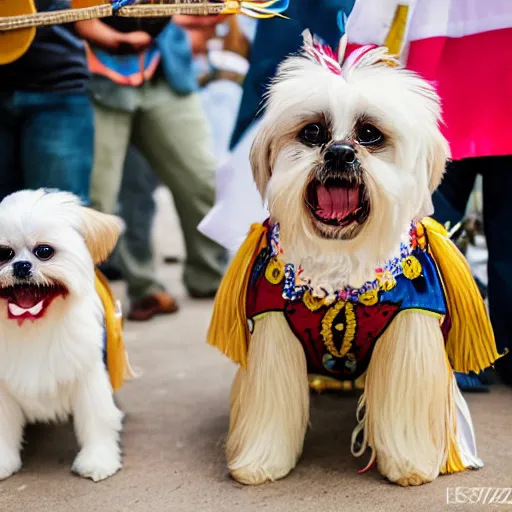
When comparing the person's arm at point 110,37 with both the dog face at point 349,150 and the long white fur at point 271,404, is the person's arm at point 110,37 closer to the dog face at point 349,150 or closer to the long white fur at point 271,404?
the dog face at point 349,150

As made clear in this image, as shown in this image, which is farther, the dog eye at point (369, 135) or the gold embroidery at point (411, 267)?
the gold embroidery at point (411, 267)

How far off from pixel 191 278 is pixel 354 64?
2.09m

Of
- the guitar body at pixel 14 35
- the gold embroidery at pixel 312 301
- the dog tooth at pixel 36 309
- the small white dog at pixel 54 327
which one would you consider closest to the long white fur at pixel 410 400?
the gold embroidery at pixel 312 301

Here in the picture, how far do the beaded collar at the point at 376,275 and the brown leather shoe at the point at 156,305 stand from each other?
5.31ft

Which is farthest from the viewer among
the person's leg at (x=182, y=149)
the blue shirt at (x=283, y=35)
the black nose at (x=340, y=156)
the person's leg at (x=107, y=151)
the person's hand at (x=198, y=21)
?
the person's hand at (x=198, y=21)

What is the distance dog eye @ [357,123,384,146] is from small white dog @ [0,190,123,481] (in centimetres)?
63

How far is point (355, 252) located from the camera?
143cm

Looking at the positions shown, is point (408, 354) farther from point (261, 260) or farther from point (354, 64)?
point (354, 64)

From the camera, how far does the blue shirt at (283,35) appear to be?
1.68m

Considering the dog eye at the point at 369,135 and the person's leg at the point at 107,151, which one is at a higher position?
the dog eye at the point at 369,135

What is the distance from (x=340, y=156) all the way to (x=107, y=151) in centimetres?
174

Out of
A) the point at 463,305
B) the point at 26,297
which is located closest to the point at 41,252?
the point at 26,297

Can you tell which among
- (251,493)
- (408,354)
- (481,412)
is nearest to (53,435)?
(251,493)

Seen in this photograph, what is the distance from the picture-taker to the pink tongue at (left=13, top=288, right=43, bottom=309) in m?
1.51
